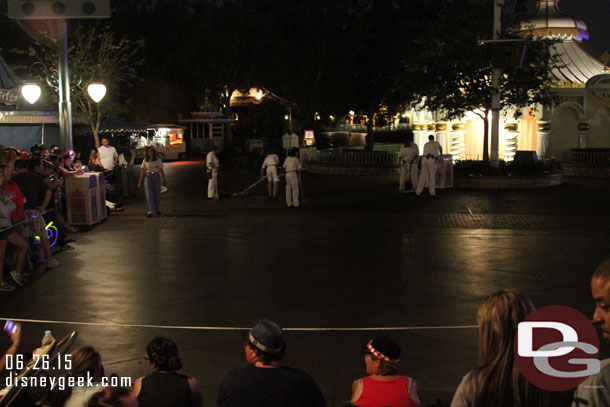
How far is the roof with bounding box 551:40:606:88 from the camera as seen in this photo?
33.2 m

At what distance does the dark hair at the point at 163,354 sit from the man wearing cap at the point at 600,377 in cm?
253

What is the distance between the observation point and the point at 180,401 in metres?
4.30

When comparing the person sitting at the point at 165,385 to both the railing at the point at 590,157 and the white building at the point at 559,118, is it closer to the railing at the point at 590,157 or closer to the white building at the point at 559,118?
the railing at the point at 590,157

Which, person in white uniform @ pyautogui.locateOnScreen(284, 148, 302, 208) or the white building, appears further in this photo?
the white building

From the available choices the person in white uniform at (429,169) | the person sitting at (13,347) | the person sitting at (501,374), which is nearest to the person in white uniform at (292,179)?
the person in white uniform at (429,169)

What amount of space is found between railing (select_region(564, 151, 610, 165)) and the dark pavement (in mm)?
10844

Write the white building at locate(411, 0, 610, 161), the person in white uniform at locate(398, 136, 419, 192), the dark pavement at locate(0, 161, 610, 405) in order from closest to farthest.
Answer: the dark pavement at locate(0, 161, 610, 405), the person in white uniform at locate(398, 136, 419, 192), the white building at locate(411, 0, 610, 161)

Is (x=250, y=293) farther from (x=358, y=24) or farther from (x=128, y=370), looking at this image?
(x=358, y=24)

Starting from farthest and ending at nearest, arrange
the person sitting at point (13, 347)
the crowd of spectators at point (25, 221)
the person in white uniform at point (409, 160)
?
the person in white uniform at point (409, 160), the crowd of spectators at point (25, 221), the person sitting at point (13, 347)

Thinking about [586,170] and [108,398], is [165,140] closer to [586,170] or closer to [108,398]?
[586,170]

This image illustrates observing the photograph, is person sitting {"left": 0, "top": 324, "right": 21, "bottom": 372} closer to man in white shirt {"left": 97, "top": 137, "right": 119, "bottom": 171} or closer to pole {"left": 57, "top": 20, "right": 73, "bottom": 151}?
pole {"left": 57, "top": 20, "right": 73, "bottom": 151}

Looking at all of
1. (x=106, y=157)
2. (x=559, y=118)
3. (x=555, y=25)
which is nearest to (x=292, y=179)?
(x=106, y=157)

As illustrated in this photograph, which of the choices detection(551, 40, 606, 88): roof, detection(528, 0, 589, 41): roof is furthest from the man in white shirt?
detection(528, 0, 589, 41): roof

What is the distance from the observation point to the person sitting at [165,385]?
14.1 ft
